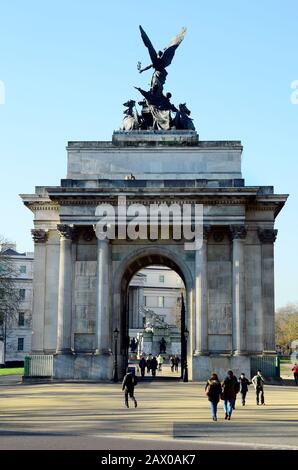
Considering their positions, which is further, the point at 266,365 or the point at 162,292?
the point at 162,292

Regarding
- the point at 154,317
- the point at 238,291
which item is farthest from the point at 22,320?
the point at 238,291

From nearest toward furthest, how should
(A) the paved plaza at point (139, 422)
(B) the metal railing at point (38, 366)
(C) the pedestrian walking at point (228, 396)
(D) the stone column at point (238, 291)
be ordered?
1. (A) the paved plaza at point (139, 422)
2. (C) the pedestrian walking at point (228, 396)
3. (D) the stone column at point (238, 291)
4. (B) the metal railing at point (38, 366)

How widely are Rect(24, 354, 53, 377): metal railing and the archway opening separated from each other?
511 cm

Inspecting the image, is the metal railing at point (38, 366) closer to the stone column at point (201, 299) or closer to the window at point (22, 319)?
the stone column at point (201, 299)

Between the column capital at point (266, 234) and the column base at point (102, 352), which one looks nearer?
the column base at point (102, 352)

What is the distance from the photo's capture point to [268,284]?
4581 centimetres

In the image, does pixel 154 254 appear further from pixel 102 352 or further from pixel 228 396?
pixel 228 396

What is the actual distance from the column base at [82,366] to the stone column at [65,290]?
62 centimetres

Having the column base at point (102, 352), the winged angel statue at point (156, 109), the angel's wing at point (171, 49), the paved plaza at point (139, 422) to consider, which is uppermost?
the angel's wing at point (171, 49)

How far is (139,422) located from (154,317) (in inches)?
3497

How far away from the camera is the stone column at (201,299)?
43719mm

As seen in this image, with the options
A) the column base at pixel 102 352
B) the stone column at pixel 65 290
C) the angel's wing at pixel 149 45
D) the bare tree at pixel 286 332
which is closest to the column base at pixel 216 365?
the column base at pixel 102 352

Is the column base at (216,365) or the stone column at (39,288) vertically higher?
the stone column at (39,288)

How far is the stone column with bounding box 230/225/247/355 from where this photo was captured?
43406mm
